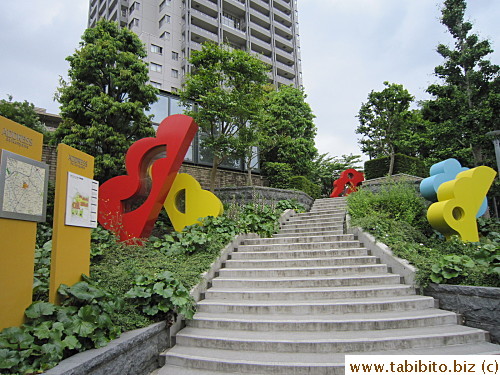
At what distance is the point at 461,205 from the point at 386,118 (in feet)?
35.3

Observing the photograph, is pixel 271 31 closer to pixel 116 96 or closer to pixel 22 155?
pixel 116 96

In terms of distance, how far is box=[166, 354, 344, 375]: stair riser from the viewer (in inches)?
139

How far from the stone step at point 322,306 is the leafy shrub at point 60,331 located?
1.78 meters

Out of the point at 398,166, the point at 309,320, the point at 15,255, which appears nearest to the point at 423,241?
the point at 309,320

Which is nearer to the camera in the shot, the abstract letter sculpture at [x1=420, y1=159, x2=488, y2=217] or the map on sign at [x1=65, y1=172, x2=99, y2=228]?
the map on sign at [x1=65, y1=172, x2=99, y2=228]

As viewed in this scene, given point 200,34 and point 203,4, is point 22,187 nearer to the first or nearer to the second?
point 200,34

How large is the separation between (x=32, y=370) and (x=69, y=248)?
1677 millimetres

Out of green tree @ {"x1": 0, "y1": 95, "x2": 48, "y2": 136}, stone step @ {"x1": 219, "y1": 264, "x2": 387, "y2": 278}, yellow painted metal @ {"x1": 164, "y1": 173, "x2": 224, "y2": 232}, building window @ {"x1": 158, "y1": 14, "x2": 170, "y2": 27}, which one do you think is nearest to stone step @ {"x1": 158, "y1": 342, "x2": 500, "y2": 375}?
stone step @ {"x1": 219, "y1": 264, "x2": 387, "y2": 278}

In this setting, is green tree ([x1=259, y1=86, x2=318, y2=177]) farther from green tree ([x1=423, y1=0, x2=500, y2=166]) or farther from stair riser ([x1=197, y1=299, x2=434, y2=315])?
stair riser ([x1=197, y1=299, x2=434, y2=315])

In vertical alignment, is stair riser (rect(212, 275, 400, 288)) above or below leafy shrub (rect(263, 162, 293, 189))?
below

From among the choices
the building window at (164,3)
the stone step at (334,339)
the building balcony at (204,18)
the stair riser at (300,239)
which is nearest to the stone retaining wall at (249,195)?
the stair riser at (300,239)

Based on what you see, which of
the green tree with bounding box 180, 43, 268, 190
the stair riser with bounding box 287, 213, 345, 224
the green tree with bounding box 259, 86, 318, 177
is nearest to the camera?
the stair riser with bounding box 287, 213, 345, 224

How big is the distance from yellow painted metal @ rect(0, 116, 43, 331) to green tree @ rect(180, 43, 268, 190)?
8024mm

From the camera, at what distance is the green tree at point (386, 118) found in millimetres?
16562
